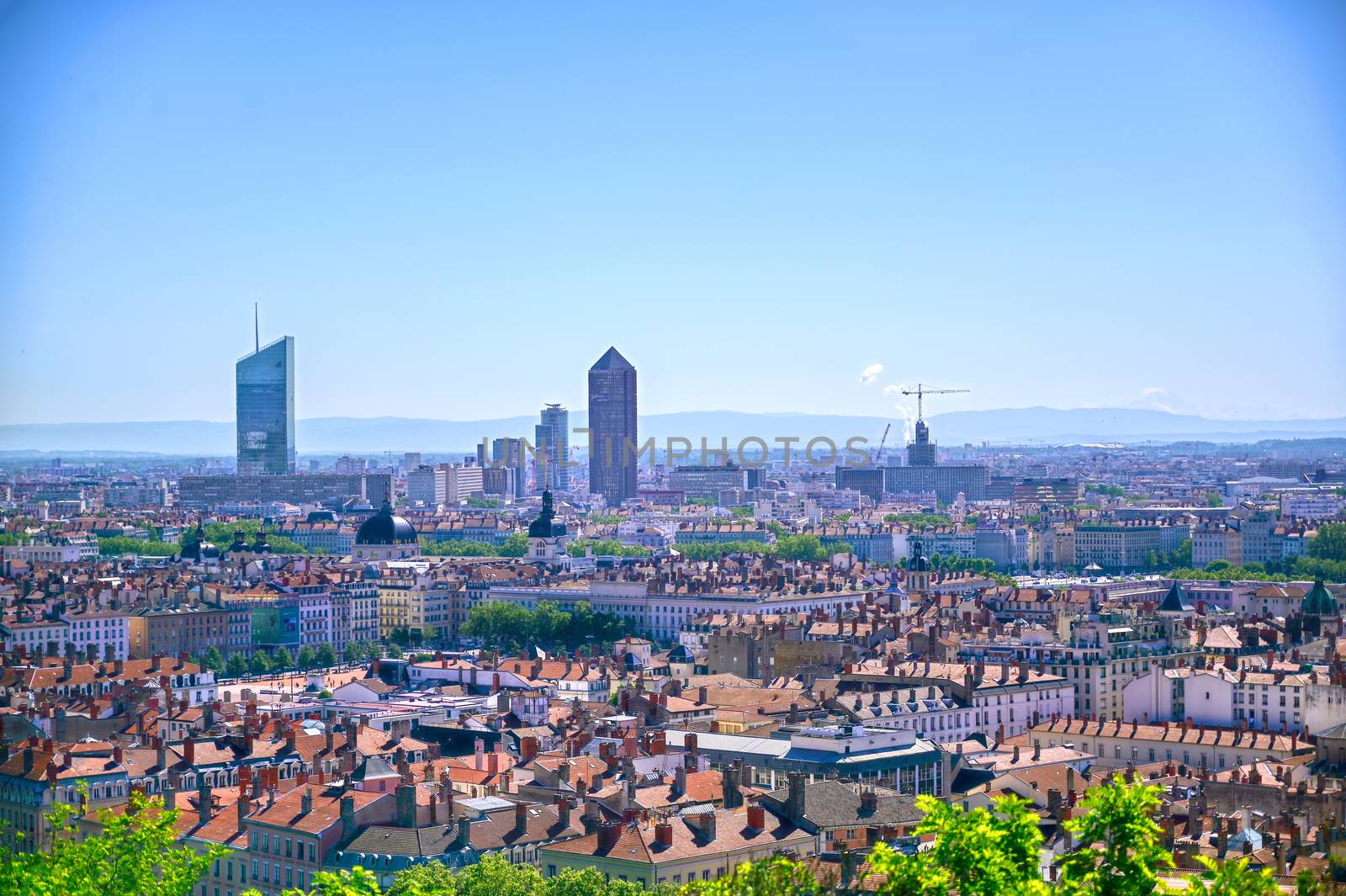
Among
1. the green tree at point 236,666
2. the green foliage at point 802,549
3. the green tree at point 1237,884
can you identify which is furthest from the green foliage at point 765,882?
the green foliage at point 802,549

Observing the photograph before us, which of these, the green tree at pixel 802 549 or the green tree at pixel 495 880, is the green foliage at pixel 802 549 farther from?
the green tree at pixel 495 880

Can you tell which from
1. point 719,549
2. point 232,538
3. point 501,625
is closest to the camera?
point 501,625

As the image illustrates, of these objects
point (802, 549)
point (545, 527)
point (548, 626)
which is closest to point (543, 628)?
point (548, 626)

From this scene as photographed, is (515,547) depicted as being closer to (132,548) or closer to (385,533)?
(385,533)

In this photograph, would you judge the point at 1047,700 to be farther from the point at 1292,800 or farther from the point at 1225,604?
the point at 1225,604

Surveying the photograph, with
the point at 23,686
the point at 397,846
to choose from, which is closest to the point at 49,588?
the point at 23,686

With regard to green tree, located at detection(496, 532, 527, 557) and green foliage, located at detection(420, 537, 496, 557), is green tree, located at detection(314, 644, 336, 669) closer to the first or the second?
green foliage, located at detection(420, 537, 496, 557)

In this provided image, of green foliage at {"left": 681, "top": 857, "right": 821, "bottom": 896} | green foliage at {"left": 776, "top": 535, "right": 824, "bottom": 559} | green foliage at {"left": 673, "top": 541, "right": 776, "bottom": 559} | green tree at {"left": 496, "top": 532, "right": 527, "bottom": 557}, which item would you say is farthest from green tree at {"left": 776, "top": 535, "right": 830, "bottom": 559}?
green foliage at {"left": 681, "top": 857, "right": 821, "bottom": 896}
